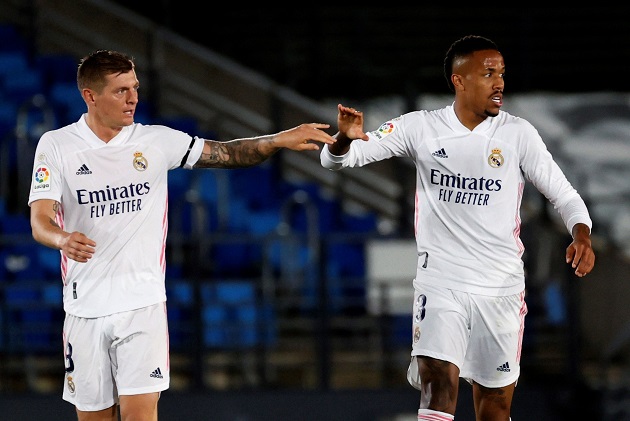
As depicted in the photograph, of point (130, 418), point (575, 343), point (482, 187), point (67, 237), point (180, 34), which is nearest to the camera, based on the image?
point (67, 237)

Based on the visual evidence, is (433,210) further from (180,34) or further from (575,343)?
(180,34)

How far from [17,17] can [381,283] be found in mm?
4959

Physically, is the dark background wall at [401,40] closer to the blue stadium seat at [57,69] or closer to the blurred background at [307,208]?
the blurred background at [307,208]

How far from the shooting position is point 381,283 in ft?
26.7

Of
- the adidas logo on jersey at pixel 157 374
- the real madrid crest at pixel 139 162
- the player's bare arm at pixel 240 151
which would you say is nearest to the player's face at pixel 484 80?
the player's bare arm at pixel 240 151

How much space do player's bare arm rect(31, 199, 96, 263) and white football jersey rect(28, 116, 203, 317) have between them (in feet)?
0.30

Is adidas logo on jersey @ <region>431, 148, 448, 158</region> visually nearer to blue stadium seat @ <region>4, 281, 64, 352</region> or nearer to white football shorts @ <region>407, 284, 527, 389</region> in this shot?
white football shorts @ <region>407, 284, 527, 389</region>

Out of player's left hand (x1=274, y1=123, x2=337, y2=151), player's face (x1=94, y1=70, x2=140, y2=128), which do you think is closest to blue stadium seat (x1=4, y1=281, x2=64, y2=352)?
player's face (x1=94, y1=70, x2=140, y2=128)

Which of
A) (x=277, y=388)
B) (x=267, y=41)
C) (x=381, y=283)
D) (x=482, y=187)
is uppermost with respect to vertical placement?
(x=267, y=41)

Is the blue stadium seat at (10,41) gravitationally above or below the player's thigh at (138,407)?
above

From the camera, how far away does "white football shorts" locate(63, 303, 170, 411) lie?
16.4 feet

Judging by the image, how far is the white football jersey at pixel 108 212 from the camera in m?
5.01

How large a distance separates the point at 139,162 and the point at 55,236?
58cm

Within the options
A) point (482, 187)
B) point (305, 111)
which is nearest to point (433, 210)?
point (482, 187)
